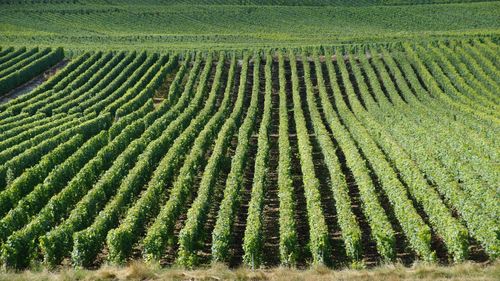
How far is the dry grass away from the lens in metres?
19.0

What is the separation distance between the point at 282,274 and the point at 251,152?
2063cm

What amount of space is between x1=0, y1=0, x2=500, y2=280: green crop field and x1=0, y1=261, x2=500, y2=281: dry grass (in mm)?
118

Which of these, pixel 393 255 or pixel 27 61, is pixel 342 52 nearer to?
pixel 27 61

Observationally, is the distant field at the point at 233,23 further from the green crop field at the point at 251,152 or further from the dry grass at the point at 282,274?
the dry grass at the point at 282,274

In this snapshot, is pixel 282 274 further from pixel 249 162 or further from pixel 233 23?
pixel 233 23

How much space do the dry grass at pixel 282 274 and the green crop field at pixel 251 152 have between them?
0.12 meters

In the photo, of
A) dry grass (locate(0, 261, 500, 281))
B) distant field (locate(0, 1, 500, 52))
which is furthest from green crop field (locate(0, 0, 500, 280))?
distant field (locate(0, 1, 500, 52))

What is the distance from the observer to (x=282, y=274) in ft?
64.1

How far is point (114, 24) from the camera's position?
340ft

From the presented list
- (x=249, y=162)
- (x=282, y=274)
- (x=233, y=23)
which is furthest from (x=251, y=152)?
(x=233, y=23)

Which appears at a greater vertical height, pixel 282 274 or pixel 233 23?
pixel 233 23

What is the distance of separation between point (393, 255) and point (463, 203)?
5869mm

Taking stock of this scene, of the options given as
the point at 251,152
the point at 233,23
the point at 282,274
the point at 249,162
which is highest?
the point at 233,23

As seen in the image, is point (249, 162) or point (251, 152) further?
point (251, 152)
